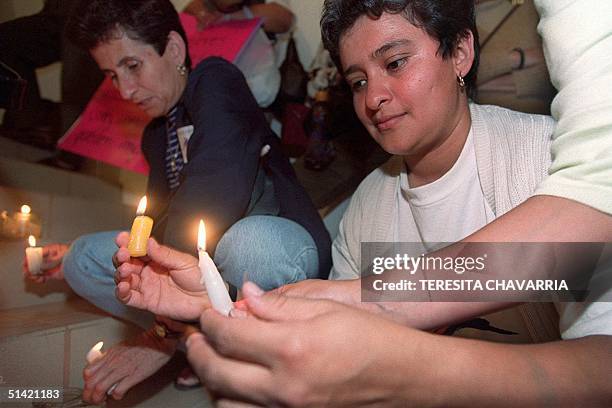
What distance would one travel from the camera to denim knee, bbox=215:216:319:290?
440mm

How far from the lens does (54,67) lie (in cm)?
55

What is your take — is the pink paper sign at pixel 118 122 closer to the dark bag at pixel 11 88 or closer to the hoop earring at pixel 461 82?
the dark bag at pixel 11 88

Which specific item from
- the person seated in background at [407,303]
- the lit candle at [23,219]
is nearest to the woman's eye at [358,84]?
the person seated in background at [407,303]

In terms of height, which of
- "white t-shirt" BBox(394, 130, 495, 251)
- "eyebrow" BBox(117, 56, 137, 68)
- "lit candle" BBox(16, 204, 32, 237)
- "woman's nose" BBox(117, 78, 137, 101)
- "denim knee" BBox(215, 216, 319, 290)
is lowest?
"lit candle" BBox(16, 204, 32, 237)

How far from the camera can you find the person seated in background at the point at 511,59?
48cm

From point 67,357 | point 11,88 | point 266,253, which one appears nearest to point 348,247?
point 266,253

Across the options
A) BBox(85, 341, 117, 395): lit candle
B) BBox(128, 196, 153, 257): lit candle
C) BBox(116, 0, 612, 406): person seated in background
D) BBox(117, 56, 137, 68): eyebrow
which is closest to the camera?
BBox(116, 0, 612, 406): person seated in background

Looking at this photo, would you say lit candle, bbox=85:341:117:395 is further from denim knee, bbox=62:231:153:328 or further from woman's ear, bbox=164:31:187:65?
woman's ear, bbox=164:31:187:65

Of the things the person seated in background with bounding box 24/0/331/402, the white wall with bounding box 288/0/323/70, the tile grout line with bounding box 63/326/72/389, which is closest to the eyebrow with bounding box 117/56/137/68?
the person seated in background with bounding box 24/0/331/402

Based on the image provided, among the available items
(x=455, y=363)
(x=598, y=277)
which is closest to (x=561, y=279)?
(x=598, y=277)

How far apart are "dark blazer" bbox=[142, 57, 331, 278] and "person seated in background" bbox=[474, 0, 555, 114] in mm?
228

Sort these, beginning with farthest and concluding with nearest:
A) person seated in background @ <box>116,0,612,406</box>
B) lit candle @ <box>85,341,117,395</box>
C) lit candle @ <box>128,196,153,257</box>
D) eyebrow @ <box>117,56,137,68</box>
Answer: eyebrow @ <box>117,56,137,68</box> < lit candle @ <box>85,341,117,395</box> < lit candle @ <box>128,196,153,257</box> < person seated in background @ <box>116,0,612,406</box>

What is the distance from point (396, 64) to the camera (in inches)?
15.3

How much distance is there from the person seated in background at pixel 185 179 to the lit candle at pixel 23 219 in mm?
57
